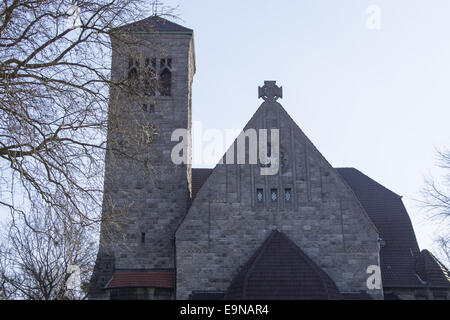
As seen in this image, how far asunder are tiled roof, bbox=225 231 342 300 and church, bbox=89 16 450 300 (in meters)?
0.04

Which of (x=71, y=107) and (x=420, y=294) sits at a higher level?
(x=71, y=107)

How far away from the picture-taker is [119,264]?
2469 cm

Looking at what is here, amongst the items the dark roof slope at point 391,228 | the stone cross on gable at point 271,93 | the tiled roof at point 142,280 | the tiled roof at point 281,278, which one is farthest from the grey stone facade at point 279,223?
the dark roof slope at point 391,228

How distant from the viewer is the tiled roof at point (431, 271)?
24.9 m

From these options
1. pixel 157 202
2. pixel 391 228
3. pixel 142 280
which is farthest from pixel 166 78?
pixel 391 228

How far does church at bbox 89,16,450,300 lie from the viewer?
22.8 meters

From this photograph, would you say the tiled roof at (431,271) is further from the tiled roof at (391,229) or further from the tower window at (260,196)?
the tower window at (260,196)

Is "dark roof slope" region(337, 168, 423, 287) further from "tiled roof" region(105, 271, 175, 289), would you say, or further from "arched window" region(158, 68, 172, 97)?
"arched window" region(158, 68, 172, 97)

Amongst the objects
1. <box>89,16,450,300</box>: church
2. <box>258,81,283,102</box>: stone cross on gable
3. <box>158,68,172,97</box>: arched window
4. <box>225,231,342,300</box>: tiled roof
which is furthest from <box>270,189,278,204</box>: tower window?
<box>158,68,172,97</box>: arched window

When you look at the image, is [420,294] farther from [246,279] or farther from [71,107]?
[71,107]

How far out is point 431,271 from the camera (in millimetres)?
25266

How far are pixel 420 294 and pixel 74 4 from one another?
2054 centimetres
